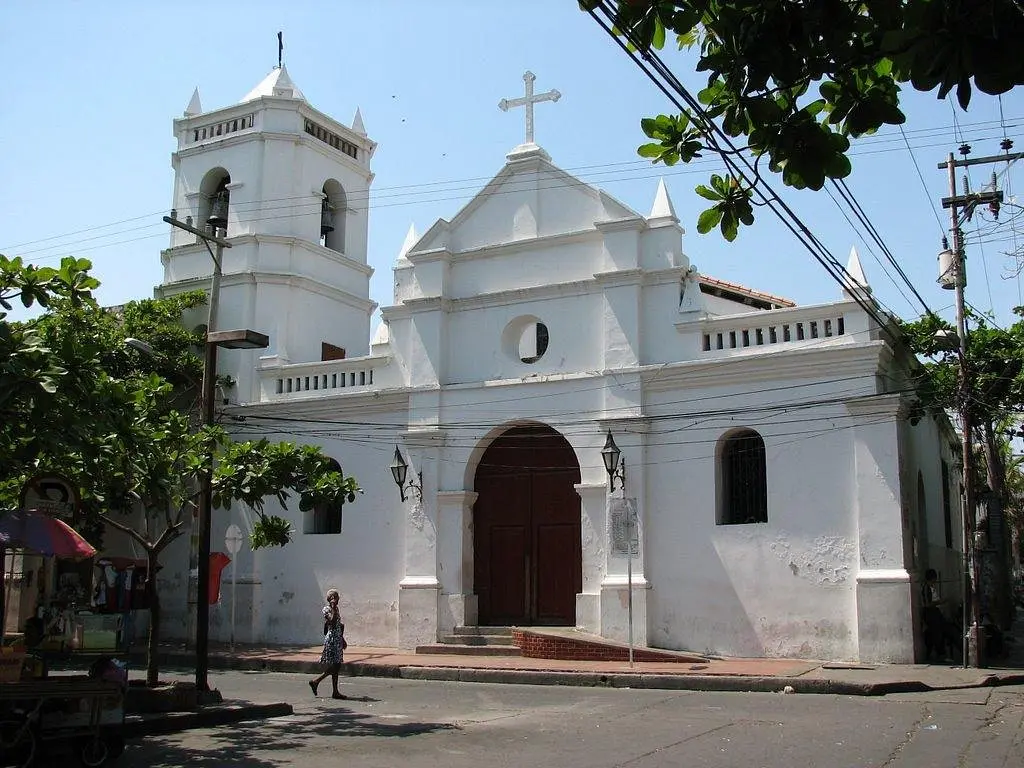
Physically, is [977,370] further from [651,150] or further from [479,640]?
[651,150]

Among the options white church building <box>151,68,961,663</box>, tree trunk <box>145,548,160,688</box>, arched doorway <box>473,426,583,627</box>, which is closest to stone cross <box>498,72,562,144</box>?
white church building <box>151,68,961,663</box>

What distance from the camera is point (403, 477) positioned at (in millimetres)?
20578

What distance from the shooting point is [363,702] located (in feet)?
46.1

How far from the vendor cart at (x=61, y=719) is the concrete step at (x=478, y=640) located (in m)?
10.3

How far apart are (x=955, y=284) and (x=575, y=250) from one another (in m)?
6.87

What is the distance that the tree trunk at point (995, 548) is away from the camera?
25.0m

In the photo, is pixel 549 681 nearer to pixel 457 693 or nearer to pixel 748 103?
pixel 457 693

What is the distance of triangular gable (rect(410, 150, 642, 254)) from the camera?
20188 mm

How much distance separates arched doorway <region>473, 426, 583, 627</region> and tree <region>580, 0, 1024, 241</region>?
47.9 feet

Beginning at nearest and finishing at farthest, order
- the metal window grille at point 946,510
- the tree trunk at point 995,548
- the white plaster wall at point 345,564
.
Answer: the white plaster wall at point 345,564 → the metal window grille at point 946,510 → the tree trunk at point 995,548

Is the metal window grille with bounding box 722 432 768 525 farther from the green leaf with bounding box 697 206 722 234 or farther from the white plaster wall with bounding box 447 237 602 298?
the green leaf with bounding box 697 206 722 234

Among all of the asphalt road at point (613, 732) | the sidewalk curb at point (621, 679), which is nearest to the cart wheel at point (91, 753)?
the asphalt road at point (613, 732)

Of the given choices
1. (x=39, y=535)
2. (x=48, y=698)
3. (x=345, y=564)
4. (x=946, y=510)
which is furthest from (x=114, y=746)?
(x=946, y=510)

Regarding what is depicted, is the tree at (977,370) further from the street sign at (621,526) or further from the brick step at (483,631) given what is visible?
the brick step at (483,631)
